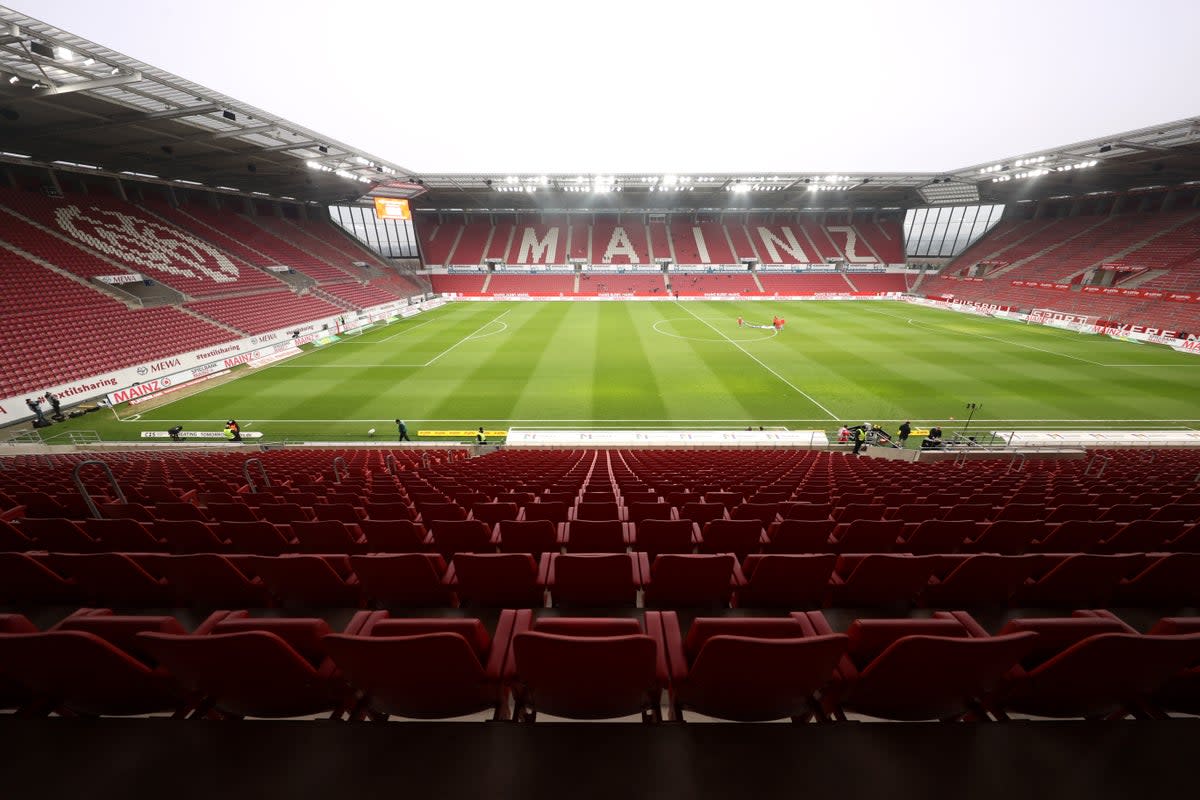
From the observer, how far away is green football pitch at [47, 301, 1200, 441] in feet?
64.3

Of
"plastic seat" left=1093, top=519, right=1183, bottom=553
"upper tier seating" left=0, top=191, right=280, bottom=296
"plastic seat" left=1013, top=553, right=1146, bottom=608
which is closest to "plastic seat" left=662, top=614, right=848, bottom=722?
"plastic seat" left=1013, top=553, right=1146, bottom=608

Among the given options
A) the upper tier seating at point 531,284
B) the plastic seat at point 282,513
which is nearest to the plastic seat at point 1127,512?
the plastic seat at point 282,513

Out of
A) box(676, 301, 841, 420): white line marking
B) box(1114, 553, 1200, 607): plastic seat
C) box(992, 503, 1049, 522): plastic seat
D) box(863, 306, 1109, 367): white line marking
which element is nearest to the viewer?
box(1114, 553, 1200, 607): plastic seat

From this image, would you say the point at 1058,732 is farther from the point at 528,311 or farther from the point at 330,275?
the point at 330,275

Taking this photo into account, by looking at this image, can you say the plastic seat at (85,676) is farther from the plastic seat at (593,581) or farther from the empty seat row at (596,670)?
the plastic seat at (593,581)

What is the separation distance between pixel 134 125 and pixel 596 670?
119ft

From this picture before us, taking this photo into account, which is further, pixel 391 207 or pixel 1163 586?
pixel 391 207

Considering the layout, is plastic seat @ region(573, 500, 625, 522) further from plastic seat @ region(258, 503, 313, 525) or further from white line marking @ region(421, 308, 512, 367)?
white line marking @ region(421, 308, 512, 367)

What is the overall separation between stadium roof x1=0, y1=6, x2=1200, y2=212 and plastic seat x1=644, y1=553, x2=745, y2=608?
26253 millimetres

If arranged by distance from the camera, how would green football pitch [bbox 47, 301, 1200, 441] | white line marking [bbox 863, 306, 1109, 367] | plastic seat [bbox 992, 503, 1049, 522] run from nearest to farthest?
plastic seat [bbox 992, 503, 1049, 522] < green football pitch [bbox 47, 301, 1200, 441] < white line marking [bbox 863, 306, 1109, 367]

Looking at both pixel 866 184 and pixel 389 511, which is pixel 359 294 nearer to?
pixel 389 511

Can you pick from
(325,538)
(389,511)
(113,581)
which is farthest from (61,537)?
(389,511)

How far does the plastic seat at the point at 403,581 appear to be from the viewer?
3.55m

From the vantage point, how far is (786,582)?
380cm
